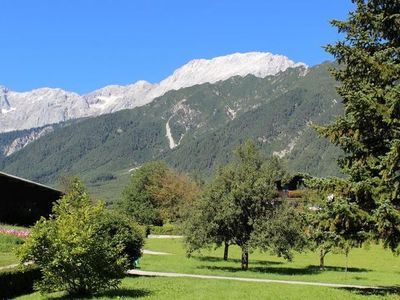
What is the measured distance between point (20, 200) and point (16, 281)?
118ft

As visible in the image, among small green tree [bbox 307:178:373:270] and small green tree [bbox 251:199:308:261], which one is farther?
small green tree [bbox 251:199:308:261]

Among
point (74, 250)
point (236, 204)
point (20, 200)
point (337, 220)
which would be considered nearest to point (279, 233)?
point (236, 204)

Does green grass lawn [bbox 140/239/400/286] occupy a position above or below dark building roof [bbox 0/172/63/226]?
below

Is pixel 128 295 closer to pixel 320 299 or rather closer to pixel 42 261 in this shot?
pixel 42 261

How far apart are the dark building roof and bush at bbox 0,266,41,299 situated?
30.3 metres

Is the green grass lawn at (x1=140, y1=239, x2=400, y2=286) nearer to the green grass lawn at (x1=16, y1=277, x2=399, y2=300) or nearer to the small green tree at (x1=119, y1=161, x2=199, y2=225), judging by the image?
the green grass lawn at (x1=16, y1=277, x2=399, y2=300)

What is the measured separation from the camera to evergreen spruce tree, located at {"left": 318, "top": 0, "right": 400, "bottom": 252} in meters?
19.9

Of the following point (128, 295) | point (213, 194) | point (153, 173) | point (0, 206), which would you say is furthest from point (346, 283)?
point (153, 173)

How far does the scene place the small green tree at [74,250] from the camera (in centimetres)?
2144

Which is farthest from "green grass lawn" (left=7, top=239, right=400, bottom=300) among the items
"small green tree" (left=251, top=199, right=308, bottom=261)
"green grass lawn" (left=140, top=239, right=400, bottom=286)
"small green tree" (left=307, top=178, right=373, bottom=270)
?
"small green tree" (left=251, top=199, right=308, bottom=261)

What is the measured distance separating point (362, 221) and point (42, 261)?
1336 centimetres

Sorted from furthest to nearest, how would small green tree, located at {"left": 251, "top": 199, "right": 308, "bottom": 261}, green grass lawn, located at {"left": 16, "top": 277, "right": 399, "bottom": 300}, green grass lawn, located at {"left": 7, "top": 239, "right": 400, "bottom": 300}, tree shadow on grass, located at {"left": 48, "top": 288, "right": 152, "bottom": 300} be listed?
small green tree, located at {"left": 251, "top": 199, "right": 308, "bottom": 261}
green grass lawn, located at {"left": 7, "top": 239, "right": 400, "bottom": 300}
tree shadow on grass, located at {"left": 48, "top": 288, "right": 152, "bottom": 300}
green grass lawn, located at {"left": 16, "top": 277, "right": 399, "bottom": 300}

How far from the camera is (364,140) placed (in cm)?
2255

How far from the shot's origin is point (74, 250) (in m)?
21.0
